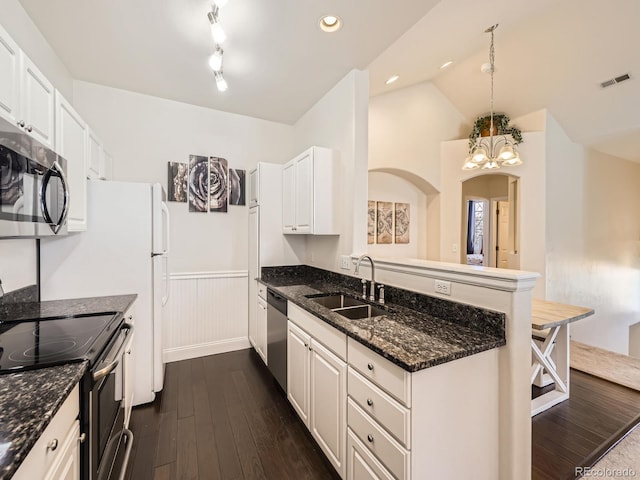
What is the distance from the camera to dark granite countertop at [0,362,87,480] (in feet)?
2.21

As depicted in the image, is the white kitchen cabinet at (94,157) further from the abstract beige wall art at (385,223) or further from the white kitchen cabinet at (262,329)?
the abstract beige wall art at (385,223)

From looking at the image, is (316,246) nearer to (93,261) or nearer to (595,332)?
(93,261)

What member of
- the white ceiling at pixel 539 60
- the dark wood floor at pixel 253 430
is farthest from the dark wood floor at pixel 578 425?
the white ceiling at pixel 539 60

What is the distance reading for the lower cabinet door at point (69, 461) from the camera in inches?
34.3

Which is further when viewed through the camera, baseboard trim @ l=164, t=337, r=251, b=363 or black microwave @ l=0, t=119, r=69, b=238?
baseboard trim @ l=164, t=337, r=251, b=363

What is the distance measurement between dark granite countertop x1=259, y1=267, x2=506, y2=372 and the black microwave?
152cm

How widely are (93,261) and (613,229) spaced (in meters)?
7.74

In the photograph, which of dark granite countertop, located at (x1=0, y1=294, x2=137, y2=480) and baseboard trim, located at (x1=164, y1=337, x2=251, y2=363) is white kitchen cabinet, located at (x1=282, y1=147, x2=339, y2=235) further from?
dark granite countertop, located at (x1=0, y1=294, x2=137, y2=480)

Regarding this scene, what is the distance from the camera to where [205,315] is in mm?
3311

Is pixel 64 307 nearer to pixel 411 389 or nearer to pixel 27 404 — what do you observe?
pixel 27 404

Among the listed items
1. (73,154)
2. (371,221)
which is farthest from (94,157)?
(371,221)

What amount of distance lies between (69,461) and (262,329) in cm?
200

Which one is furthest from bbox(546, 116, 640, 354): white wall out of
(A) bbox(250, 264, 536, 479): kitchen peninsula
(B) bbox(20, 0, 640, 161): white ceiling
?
(A) bbox(250, 264, 536, 479): kitchen peninsula

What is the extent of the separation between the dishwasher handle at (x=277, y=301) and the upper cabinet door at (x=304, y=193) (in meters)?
0.69
